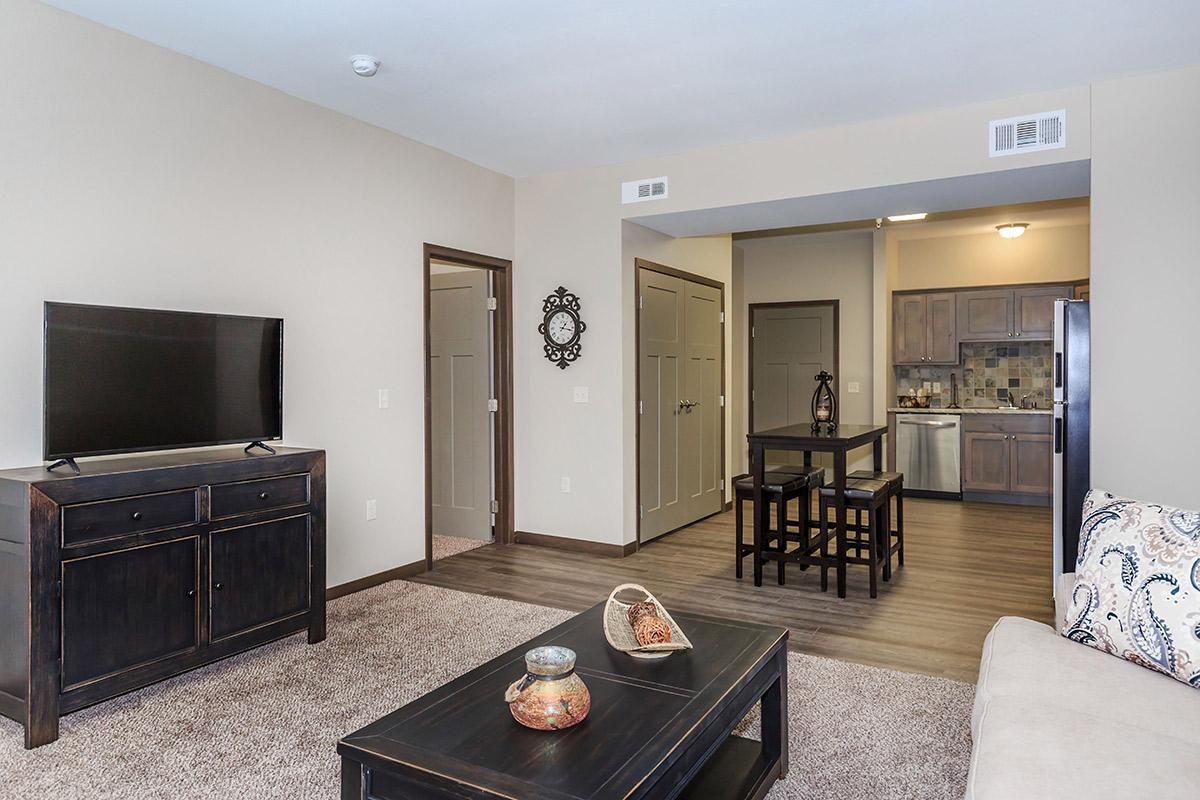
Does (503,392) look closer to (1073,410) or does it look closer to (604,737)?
(1073,410)

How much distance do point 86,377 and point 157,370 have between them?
27cm

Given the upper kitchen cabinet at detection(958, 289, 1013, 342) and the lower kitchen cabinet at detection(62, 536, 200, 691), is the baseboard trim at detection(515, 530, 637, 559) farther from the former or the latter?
the upper kitchen cabinet at detection(958, 289, 1013, 342)

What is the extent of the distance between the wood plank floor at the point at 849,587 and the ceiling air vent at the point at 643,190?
2463mm

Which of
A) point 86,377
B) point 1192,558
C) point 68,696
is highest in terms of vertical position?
point 86,377

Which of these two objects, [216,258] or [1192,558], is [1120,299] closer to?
[1192,558]

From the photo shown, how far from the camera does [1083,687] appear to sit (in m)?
1.86

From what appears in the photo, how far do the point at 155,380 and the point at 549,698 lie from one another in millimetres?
2295

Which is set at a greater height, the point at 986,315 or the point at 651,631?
the point at 986,315

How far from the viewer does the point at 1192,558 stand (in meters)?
1.99

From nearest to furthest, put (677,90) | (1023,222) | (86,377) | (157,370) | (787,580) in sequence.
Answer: (86,377) → (157,370) → (677,90) → (787,580) → (1023,222)

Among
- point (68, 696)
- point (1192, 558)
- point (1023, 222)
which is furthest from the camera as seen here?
point (1023, 222)

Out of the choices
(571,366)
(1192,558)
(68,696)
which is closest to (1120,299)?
(1192,558)

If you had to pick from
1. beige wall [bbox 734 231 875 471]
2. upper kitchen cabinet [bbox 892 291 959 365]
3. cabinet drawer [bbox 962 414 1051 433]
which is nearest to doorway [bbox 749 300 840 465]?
beige wall [bbox 734 231 875 471]

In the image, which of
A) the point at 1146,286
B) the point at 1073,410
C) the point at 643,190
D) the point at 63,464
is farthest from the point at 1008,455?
the point at 63,464
